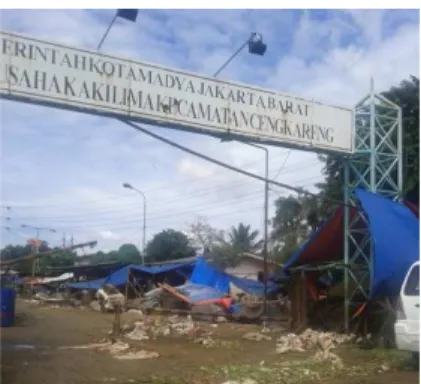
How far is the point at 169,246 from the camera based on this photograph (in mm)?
52531

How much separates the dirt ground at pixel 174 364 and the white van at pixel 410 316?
47 centimetres

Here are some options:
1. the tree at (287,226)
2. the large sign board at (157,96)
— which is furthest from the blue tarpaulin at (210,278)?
the large sign board at (157,96)

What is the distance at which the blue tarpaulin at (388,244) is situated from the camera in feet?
38.1

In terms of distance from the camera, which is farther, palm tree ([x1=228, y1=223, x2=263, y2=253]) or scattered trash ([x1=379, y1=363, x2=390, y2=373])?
palm tree ([x1=228, y1=223, x2=263, y2=253])

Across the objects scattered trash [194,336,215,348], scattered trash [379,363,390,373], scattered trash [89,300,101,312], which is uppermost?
scattered trash [379,363,390,373]

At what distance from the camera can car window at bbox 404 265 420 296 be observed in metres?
8.24

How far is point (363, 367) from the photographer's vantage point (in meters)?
8.91

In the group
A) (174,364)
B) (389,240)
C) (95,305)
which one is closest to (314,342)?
(389,240)

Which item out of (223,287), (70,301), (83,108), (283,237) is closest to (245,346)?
(83,108)

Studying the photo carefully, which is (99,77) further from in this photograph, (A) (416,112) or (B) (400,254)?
(A) (416,112)

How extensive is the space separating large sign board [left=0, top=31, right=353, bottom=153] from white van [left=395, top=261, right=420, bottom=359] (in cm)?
476

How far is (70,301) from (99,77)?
25.6 metres

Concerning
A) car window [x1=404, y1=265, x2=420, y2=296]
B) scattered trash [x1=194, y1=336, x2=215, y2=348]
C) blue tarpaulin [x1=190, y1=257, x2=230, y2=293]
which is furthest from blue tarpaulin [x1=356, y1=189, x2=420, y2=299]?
blue tarpaulin [x1=190, y1=257, x2=230, y2=293]

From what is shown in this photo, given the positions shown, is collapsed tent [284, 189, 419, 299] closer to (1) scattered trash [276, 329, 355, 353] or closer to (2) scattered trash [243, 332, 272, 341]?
(1) scattered trash [276, 329, 355, 353]
